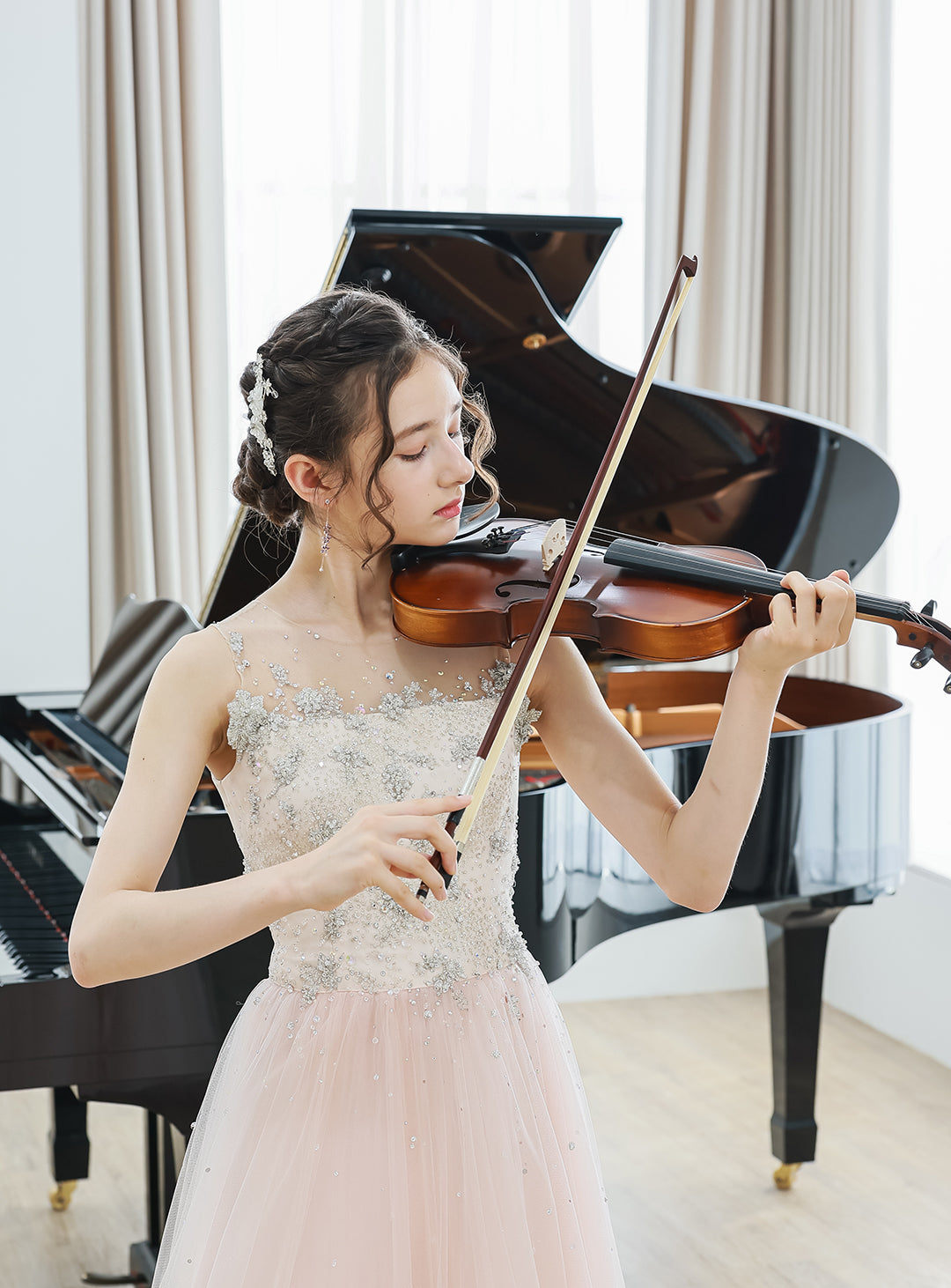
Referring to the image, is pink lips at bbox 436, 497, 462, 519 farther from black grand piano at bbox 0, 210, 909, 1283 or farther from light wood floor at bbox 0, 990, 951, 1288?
light wood floor at bbox 0, 990, 951, 1288

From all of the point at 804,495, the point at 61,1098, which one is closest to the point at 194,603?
the point at 61,1098

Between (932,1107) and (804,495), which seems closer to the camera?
(804,495)

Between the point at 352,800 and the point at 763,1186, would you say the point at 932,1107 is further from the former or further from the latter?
A: the point at 352,800

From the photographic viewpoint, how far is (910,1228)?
115 inches

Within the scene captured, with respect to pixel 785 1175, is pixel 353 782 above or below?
above

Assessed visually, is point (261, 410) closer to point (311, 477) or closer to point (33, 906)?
point (311, 477)

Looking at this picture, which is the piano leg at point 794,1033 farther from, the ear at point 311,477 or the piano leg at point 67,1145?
the ear at point 311,477

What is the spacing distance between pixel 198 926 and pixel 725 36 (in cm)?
411

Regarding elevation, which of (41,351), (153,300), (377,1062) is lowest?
(377,1062)

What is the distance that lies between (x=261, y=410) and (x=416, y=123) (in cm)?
310

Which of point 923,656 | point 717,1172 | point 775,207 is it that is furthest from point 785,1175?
point 775,207

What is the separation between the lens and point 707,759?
4.44 feet

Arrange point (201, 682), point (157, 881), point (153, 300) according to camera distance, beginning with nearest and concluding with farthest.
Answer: point (157, 881), point (201, 682), point (153, 300)

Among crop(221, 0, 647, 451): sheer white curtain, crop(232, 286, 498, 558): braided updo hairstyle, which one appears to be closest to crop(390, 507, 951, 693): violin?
crop(232, 286, 498, 558): braided updo hairstyle
